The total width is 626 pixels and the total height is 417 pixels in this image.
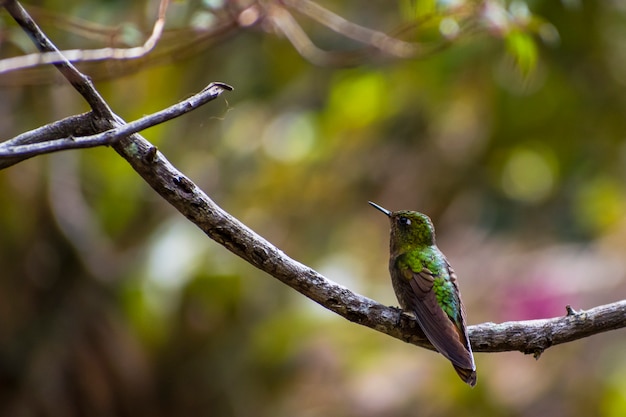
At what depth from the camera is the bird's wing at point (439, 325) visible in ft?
8.38

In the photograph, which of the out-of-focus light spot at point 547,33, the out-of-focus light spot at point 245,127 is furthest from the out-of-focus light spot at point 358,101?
the out-of-focus light spot at point 547,33

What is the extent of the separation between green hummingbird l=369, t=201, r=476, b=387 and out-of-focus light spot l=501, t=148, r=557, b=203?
3416 mm

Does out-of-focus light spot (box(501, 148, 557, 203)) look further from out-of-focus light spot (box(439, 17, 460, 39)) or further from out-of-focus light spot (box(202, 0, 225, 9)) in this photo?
out-of-focus light spot (box(202, 0, 225, 9))

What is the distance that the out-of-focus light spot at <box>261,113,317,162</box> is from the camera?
21.1 ft

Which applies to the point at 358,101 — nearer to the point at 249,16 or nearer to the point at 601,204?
the point at 601,204

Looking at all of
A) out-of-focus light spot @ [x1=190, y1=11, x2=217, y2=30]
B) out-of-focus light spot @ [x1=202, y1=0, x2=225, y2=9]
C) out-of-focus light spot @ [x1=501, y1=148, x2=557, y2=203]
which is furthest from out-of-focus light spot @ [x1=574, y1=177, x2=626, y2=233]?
out-of-focus light spot @ [x1=202, y1=0, x2=225, y2=9]

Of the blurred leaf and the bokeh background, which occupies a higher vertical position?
the bokeh background

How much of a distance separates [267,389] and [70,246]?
168cm

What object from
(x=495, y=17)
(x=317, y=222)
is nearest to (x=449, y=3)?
(x=495, y=17)

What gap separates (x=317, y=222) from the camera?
6.79 metres

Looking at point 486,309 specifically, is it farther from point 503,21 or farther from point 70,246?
point 503,21

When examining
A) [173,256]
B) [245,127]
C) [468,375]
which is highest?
[245,127]

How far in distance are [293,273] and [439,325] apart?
27.4 inches

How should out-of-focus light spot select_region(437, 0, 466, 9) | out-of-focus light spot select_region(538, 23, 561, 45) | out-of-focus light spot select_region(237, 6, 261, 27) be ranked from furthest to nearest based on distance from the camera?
out-of-focus light spot select_region(237, 6, 261, 27) → out-of-focus light spot select_region(538, 23, 561, 45) → out-of-focus light spot select_region(437, 0, 466, 9)
